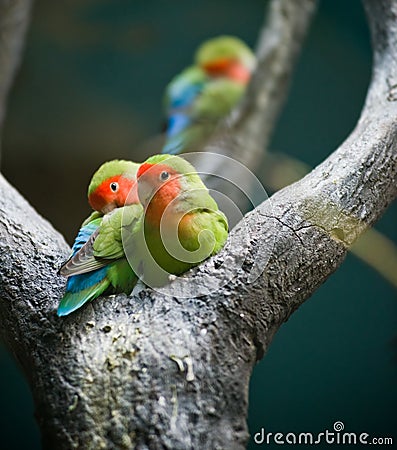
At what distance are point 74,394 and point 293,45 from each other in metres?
2.21

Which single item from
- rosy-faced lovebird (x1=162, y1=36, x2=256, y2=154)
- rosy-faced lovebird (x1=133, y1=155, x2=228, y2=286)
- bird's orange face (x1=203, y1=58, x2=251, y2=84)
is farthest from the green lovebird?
bird's orange face (x1=203, y1=58, x2=251, y2=84)

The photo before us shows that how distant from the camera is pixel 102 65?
13.5ft

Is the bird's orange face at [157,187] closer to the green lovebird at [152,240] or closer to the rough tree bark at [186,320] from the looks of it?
the green lovebird at [152,240]

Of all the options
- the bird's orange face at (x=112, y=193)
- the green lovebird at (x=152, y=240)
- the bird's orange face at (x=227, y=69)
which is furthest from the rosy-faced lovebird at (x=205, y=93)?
the green lovebird at (x=152, y=240)

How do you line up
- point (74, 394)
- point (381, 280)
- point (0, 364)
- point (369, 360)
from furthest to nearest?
point (0, 364) < point (381, 280) < point (369, 360) < point (74, 394)

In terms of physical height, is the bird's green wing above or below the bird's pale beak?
below

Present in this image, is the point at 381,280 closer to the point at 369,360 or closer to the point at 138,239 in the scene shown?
the point at 369,360

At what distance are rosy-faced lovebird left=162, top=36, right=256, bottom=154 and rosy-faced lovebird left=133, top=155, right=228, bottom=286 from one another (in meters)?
1.45

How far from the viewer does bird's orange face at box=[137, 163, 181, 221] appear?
1215 millimetres

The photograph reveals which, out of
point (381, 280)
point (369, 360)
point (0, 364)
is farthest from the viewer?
point (0, 364)

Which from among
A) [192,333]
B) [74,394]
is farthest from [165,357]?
[74,394]

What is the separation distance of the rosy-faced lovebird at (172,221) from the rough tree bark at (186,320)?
0.04m

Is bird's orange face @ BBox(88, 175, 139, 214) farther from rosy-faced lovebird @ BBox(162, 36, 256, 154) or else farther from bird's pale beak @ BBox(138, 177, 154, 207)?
rosy-faced lovebird @ BBox(162, 36, 256, 154)

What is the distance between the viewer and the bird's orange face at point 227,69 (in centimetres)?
310
